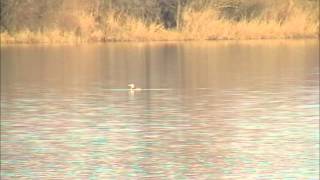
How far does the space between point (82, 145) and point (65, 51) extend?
74.6ft

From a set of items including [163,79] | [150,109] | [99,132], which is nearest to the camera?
Result: [99,132]

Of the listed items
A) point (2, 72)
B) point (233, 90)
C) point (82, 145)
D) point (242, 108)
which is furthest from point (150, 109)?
point (2, 72)

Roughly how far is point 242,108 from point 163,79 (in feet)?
24.2

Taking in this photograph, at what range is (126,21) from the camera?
6.13 meters

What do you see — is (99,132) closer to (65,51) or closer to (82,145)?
(82,145)

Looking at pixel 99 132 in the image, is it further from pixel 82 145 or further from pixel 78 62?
pixel 78 62

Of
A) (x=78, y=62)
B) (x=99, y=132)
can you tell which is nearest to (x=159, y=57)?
(x=78, y=62)

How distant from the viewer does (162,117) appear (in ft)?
53.0

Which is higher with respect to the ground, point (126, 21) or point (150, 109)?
point (126, 21)

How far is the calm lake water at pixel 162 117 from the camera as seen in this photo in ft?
35.7

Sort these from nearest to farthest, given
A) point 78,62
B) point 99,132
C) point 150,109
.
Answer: point 99,132 → point 150,109 → point 78,62

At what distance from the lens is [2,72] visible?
90.9ft

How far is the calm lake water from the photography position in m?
10.9

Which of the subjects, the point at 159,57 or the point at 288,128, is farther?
the point at 159,57
